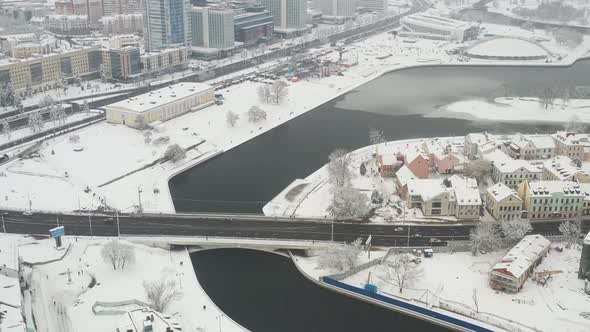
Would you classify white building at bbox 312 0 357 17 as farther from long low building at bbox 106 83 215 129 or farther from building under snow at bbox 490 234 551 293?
building under snow at bbox 490 234 551 293

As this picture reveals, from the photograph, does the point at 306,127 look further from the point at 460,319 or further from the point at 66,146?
the point at 460,319

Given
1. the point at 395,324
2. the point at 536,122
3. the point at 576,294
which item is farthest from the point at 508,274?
the point at 536,122

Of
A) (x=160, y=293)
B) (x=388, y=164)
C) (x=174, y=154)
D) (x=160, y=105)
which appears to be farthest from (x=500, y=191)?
(x=160, y=105)

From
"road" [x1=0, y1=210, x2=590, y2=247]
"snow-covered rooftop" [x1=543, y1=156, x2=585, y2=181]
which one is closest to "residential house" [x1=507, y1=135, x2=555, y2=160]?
"snow-covered rooftop" [x1=543, y1=156, x2=585, y2=181]

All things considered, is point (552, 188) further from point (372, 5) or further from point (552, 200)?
point (372, 5)

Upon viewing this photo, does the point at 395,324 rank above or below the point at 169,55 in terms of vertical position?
below

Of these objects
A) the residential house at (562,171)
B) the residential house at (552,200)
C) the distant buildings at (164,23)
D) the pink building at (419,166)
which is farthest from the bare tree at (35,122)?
the residential house at (562,171)
